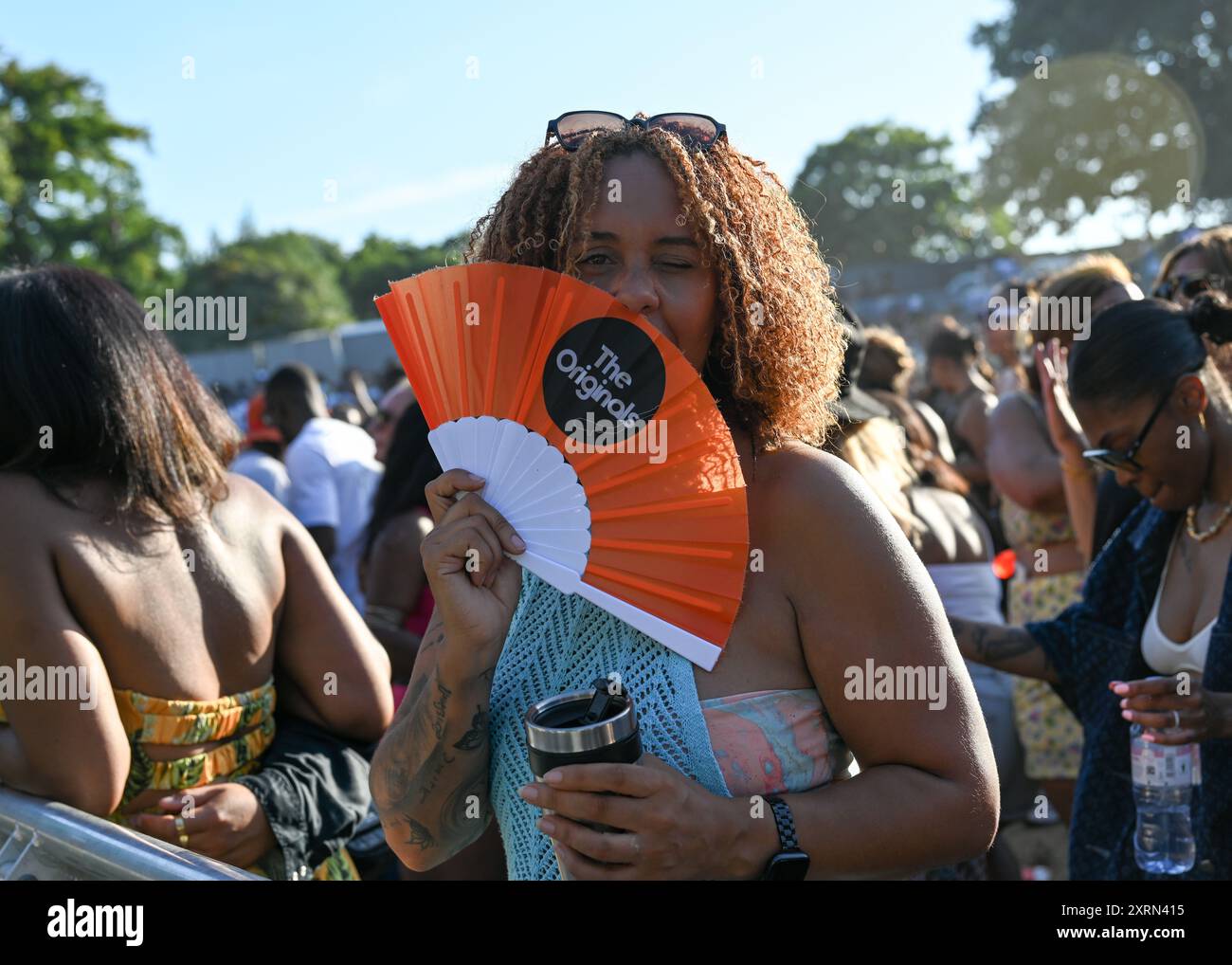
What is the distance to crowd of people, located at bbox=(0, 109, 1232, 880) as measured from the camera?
4.98ft

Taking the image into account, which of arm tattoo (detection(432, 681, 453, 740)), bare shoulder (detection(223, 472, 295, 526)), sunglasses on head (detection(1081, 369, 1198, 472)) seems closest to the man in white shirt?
bare shoulder (detection(223, 472, 295, 526))

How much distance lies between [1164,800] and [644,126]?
2.06 meters

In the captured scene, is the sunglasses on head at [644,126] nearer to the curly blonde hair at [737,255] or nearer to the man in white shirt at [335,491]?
the curly blonde hair at [737,255]

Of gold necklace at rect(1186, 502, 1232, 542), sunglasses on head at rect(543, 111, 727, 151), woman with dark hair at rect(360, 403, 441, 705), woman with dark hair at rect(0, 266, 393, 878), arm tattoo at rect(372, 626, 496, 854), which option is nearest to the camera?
arm tattoo at rect(372, 626, 496, 854)

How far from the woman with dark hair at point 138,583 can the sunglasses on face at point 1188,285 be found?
247 cm

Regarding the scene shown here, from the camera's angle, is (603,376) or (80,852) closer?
(603,376)

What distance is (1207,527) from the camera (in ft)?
9.30

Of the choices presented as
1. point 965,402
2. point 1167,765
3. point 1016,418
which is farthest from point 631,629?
point 965,402

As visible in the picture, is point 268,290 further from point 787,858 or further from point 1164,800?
point 787,858

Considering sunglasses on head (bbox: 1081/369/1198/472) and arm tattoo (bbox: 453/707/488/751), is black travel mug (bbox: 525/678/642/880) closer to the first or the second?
arm tattoo (bbox: 453/707/488/751)

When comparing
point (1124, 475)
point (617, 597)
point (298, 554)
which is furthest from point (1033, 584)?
point (617, 597)

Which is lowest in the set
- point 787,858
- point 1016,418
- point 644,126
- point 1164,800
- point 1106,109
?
point 1164,800

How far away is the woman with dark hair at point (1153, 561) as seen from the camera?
2.69 metres
